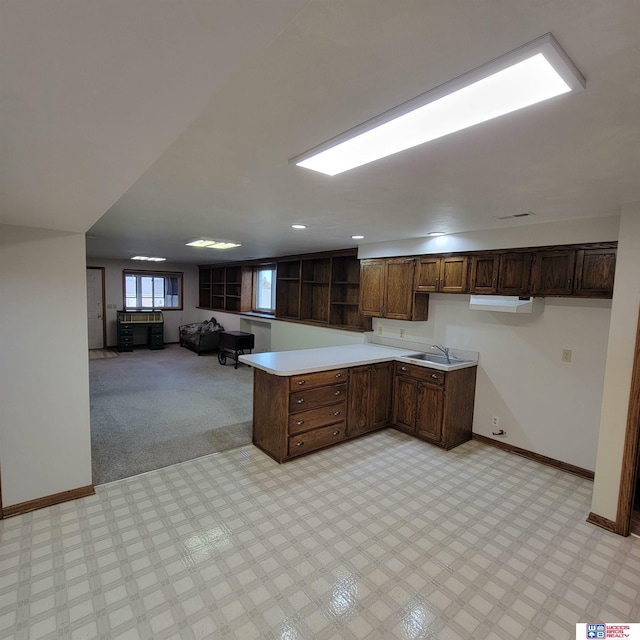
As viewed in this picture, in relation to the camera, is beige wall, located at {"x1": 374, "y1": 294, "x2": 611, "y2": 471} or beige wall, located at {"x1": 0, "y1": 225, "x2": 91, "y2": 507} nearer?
beige wall, located at {"x1": 0, "y1": 225, "x2": 91, "y2": 507}

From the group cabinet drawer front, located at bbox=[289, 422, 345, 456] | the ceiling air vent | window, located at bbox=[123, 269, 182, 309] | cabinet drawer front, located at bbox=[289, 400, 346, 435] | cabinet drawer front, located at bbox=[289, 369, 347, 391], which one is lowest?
cabinet drawer front, located at bbox=[289, 422, 345, 456]

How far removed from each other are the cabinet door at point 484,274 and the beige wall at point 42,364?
11.4ft

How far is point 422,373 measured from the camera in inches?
149

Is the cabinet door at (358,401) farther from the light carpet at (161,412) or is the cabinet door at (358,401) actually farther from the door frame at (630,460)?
the door frame at (630,460)

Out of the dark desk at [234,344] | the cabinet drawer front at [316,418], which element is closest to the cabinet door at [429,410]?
the cabinet drawer front at [316,418]

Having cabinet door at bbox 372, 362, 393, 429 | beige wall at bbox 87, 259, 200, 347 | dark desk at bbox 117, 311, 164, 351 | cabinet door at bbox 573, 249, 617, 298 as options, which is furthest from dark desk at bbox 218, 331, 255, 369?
cabinet door at bbox 573, 249, 617, 298

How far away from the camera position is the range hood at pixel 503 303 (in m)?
3.26

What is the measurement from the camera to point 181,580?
6.26 ft

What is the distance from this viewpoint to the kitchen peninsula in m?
3.27

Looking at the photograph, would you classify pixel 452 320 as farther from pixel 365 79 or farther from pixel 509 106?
pixel 365 79

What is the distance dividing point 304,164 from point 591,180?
→ 5.19 feet

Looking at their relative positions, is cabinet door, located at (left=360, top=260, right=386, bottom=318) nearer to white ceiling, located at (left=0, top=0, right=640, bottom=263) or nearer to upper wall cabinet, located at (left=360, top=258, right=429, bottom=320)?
upper wall cabinet, located at (left=360, top=258, right=429, bottom=320)

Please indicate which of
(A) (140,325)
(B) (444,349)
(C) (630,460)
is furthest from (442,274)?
(A) (140,325)

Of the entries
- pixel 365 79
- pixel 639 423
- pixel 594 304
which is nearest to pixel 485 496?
pixel 639 423
